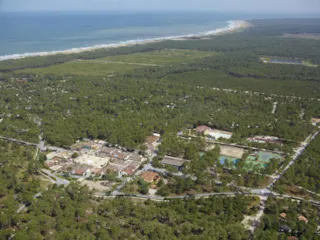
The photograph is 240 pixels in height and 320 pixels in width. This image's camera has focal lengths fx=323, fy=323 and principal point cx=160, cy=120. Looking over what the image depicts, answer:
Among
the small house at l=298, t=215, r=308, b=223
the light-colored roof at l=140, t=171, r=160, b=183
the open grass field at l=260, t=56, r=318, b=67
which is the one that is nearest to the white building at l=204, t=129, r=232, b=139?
the light-colored roof at l=140, t=171, r=160, b=183

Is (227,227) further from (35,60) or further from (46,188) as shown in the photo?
(35,60)

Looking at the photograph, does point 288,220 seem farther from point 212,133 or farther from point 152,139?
point 152,139

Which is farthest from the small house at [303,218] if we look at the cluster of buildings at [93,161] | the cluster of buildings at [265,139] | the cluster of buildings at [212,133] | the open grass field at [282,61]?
the open grass field at [282,61]

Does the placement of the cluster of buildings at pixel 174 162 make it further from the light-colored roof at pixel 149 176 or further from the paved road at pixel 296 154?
the paved road at pixel 296 154

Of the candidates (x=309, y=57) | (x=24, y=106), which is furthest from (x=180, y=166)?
(x=309, y=57)

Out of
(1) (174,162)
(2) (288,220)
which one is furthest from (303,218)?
(1) (174,162)

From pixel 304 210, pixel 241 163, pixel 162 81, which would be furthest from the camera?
pixel 162 81
